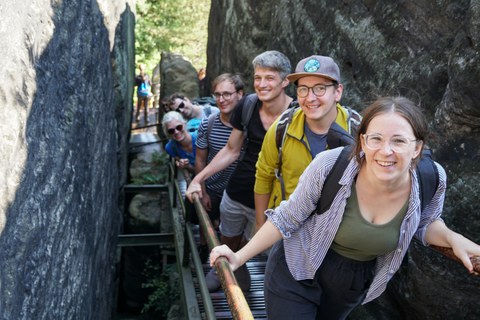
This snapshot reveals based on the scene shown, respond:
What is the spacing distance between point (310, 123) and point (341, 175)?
84cm

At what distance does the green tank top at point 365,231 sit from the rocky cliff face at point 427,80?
1.14 meters

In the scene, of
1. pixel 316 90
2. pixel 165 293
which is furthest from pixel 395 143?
pixel 165 293

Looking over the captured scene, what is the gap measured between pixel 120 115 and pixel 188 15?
1185cm

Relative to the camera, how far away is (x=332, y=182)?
2256 millimetres

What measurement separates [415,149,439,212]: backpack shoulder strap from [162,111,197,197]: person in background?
332cm

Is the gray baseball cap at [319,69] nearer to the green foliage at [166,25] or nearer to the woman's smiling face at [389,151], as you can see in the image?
the woman's smiling face at [389,151]

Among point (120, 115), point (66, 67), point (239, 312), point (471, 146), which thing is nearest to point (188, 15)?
point (120, 115)

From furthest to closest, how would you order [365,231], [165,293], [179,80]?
[179,80]
[165,293]
[365,231]

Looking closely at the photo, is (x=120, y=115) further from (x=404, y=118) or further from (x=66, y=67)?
(x=404, y=118)

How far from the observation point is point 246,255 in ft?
7.94

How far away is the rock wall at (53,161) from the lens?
9.62ft

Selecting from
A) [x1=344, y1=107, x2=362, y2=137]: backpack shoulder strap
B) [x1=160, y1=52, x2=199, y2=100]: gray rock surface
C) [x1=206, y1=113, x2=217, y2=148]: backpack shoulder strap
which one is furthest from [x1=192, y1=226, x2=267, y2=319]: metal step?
[x1=160, y1=52, x2=199, y2=100]: gray rock surface

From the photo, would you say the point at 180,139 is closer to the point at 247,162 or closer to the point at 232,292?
the point at 247,162

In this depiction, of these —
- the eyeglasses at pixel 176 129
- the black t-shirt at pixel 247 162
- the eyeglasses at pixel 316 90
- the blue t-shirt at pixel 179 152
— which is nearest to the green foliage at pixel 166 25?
the blue t-shirt at pixel 179 152
